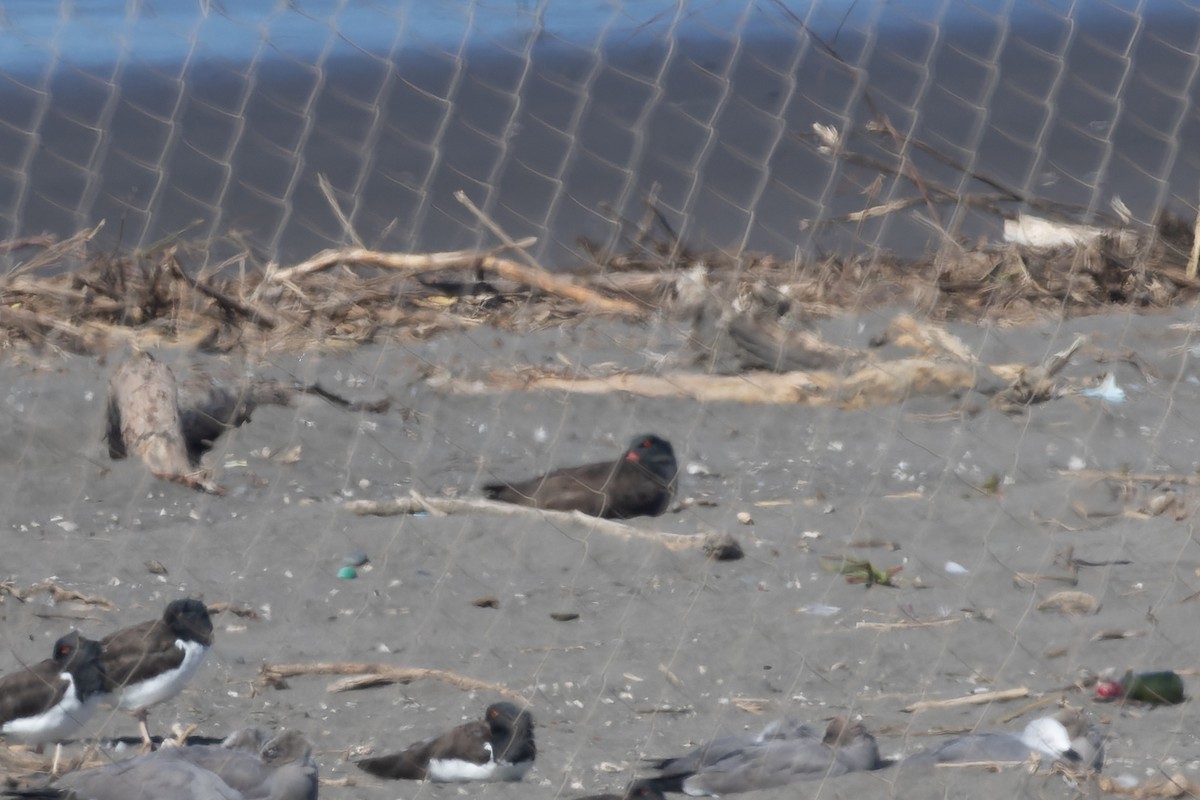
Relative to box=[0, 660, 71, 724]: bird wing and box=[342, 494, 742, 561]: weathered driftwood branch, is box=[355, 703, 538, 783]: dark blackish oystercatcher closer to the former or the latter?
box=[0, 660, 71, 724]: bird wing

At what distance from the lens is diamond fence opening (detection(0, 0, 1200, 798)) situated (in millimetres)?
3260

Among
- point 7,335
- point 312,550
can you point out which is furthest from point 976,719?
point 7,335

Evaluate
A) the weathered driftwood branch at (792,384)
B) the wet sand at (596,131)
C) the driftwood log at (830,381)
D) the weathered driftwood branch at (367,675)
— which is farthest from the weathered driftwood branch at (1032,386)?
the weathered driftwood branch at (367,675)

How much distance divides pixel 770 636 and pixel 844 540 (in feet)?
2.60

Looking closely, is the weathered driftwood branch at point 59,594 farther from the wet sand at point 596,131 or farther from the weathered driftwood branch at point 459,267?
the weathered driftwood branch at point 459,267

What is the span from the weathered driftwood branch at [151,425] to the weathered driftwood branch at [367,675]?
1536mm

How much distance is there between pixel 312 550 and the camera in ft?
16.0

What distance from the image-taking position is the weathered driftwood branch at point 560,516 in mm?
4984

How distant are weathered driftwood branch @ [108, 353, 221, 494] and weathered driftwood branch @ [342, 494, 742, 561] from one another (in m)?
0.73

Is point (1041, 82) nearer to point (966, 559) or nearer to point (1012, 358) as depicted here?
point (1012, 358)

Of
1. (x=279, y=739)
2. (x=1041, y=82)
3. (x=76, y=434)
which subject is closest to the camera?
(x=279, y=739)

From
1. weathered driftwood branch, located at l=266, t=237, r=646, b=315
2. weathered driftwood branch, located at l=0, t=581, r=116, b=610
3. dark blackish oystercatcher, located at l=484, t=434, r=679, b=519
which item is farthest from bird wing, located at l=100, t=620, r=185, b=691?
weathered driftwood branch, located at l=266, t=237, r=646, b=315

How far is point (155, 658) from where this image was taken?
3.74 meters

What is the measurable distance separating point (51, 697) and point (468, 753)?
105 cm
